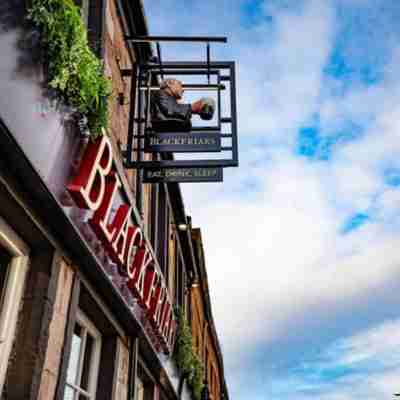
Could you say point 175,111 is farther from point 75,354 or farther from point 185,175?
point 75,354

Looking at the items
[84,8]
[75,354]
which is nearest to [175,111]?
[84,8]

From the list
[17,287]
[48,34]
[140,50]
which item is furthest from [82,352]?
[140,50]

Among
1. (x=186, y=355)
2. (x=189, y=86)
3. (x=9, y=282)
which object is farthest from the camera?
(x=186, y=355)

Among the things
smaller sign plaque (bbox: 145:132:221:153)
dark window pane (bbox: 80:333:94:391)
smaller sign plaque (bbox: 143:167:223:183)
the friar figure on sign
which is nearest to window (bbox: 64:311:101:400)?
dark window pane (bbox: 80:333:94:391)

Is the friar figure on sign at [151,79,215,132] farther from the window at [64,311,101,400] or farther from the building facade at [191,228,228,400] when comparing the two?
the building facade at [191,228,228,400]

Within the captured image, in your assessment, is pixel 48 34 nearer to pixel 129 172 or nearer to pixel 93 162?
pixel 93 162

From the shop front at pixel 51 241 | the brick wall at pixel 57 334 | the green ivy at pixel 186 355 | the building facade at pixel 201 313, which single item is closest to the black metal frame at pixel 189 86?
the shop front at pixel 51 241

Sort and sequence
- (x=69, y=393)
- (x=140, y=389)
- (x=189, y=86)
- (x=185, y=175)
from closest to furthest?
1. (x=69, y=393)
2. (x=185, y=175)
3. (x=189, y=86)
4. (x=140, y=389)

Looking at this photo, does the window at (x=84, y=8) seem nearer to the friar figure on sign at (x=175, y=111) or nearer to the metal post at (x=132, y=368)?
the friar figure on sign at (x=175, y=111)

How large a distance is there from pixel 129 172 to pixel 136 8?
8.92 ft

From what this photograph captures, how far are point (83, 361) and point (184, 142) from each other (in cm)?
274

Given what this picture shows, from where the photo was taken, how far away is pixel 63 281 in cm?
461

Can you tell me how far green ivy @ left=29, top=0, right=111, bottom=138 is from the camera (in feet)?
13.4

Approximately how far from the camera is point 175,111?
687 centimetres
